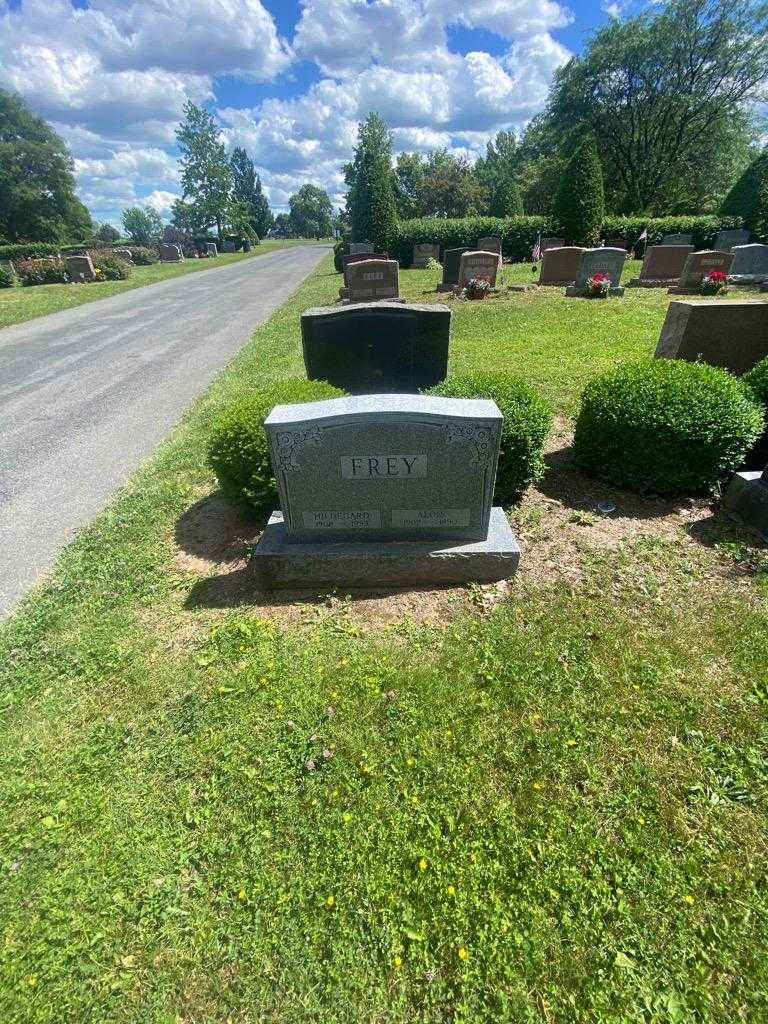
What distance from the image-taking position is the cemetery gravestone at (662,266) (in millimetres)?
17234

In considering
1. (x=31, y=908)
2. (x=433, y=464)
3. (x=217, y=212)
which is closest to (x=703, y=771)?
(x=433, y=464)

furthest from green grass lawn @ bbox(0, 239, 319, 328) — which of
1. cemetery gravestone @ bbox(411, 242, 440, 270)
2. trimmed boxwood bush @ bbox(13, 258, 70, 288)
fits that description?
cemetery gravestone @ bbox(411, 242, 440, 270)

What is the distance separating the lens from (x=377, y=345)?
24.0ft

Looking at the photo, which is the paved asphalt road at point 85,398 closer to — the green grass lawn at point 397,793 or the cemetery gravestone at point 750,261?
the green grass lawn at point 397,793

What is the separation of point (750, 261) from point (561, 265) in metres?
6.22

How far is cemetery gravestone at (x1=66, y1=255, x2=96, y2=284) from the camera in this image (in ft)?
87.2

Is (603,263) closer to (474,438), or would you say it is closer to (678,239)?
(678,239)

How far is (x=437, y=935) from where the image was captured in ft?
6.88

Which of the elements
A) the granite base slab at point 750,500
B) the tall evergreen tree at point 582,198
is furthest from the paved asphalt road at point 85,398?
the tall evergreen tree at point 582,198

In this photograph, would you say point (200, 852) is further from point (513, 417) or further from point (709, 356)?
point (709, 356)

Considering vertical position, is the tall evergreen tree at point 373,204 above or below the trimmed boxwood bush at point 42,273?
above

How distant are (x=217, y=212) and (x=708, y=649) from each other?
3092 inches

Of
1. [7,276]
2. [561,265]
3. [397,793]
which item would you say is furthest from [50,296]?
[397,793]

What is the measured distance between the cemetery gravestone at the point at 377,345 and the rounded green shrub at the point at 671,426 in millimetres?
2974
